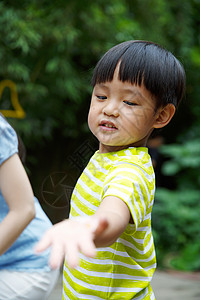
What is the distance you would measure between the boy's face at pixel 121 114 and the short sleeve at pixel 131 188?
0.11 m

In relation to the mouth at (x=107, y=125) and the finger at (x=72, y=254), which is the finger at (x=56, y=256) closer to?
the finger at (x=72, y=254)

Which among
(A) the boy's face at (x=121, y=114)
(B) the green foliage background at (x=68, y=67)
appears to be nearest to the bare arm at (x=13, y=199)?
(A) the boy's face at (x=121, y=114)

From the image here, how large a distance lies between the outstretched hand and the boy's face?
1.42 ft

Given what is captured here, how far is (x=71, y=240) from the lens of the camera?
65cm

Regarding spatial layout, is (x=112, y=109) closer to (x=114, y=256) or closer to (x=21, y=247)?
(x=114, y=256)

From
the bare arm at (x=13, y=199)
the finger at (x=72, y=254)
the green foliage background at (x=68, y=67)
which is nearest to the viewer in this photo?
the finger at (x=72, y=254)

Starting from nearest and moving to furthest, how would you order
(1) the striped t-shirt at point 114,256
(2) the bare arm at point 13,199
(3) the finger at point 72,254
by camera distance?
(3) the finger at point 72,254
(1) the striped t-shirt at point 114,256
(2) the bare arm at point 13,199

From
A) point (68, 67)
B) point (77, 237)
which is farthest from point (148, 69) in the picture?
point (68, 67)

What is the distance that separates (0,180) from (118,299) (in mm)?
422

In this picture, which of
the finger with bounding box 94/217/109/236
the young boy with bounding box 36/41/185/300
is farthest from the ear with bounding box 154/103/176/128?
the finger with bounding box 94/217/109/236

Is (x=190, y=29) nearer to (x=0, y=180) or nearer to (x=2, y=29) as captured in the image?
(x=2, y=29)

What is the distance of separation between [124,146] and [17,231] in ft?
1.19

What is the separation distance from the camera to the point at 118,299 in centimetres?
111

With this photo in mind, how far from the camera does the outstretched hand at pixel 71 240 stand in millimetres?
630
